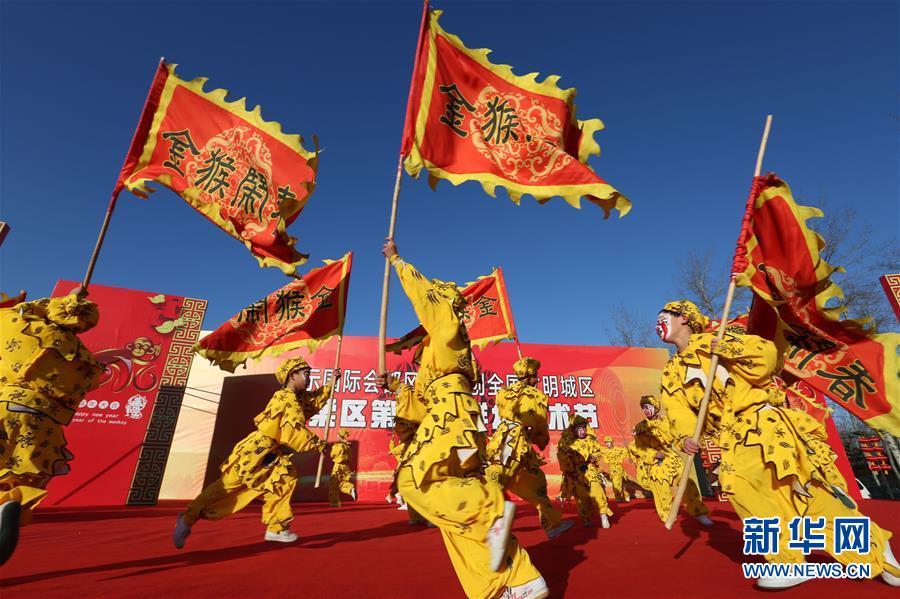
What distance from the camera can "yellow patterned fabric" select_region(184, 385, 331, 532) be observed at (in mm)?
3666

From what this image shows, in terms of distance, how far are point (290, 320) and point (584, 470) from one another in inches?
163

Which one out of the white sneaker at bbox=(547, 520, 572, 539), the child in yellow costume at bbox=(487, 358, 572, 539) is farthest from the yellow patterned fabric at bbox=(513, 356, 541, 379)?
the white sneaker at bbox=(547, 520, 572, 539)

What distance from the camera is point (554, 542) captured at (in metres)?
4.08

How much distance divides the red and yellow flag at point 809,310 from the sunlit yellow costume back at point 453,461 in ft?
6.31

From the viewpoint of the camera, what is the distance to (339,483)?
30.9ft

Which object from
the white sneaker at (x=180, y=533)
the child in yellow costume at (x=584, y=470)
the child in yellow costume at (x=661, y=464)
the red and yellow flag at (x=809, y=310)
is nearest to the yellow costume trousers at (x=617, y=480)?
the child in yellow costume at (x=661, y=464)

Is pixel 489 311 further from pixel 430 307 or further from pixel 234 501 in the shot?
pixel 430 307

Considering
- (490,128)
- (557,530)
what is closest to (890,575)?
(557,530)

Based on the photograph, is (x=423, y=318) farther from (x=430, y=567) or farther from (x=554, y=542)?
(x=554, y=542)

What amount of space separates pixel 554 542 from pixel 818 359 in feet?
8.66

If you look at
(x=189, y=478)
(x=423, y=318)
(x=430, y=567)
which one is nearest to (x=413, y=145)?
(x=423, y=318)

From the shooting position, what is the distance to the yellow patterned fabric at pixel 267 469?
12.0 feet

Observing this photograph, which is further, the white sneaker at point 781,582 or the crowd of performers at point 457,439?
the white sneaker at point 781,582

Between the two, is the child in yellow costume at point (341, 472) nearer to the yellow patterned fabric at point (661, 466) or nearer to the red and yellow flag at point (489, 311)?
the red and yellow flag at point (489, 311)
